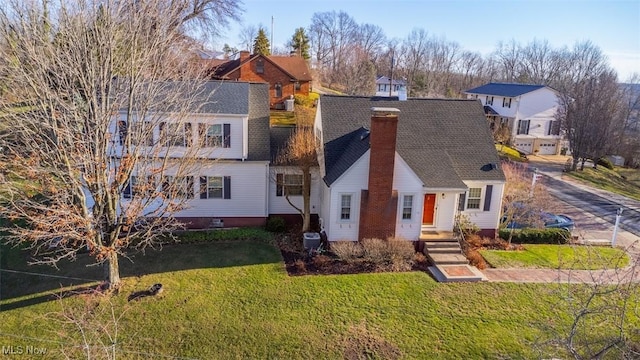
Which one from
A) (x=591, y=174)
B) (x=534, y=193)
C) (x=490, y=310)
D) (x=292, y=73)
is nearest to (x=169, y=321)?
(x=490, y=310)

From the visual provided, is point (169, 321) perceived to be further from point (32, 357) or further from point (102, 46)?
point (102, 46)

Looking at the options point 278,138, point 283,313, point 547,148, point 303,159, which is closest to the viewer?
point 283,313

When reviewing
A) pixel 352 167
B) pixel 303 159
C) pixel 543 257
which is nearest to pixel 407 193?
pixel 352 167

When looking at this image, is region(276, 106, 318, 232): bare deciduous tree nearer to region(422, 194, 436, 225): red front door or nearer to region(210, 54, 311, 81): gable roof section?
region(422, 194, 436, 225): red front door

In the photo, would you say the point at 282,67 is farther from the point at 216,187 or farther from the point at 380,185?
the point at 380,185

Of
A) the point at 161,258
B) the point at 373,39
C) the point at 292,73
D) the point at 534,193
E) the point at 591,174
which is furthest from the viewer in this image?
the point at 373,39

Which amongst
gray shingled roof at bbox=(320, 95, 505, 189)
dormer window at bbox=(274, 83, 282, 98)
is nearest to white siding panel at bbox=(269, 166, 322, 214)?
gray shingled roof at bbox=(320, 95, 505, 189)
